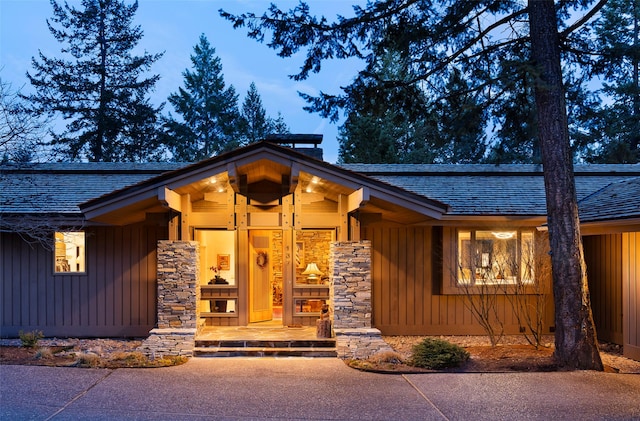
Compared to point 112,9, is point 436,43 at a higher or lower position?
lower

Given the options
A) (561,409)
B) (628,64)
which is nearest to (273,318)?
(561,409)

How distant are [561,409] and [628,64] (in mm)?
6252

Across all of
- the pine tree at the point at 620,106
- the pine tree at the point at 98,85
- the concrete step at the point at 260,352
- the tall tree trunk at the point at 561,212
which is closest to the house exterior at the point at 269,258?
the concrete step at the point at 260,352

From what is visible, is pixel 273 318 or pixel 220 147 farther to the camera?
pixel 220 147

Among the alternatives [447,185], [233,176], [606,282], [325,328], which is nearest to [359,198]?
[233,176]

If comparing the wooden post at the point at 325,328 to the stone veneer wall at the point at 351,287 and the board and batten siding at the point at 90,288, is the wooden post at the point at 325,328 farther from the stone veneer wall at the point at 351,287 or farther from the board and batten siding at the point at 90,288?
the board and batten siding at the point at 90,288

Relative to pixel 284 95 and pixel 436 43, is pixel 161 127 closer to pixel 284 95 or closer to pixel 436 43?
pixel 436 43

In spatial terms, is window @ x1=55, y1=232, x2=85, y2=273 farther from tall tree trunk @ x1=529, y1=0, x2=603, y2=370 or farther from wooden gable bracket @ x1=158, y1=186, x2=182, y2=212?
tall tree trunk @ x1=529, y1=0, x2=603, y2=370

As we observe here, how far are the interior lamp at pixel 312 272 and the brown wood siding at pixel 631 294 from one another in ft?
19.9

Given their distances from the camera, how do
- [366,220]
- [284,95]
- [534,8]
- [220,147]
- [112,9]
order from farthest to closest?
[284,95]
[220,147]
[112,9]
[366,220]
[534,8]

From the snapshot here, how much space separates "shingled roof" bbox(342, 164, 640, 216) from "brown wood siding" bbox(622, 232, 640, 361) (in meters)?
2.06

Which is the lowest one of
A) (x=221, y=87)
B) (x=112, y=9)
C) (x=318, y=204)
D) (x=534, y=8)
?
(x=318, y=204)

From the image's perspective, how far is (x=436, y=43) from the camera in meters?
9.31

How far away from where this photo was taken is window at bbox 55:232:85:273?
36.8 ft
